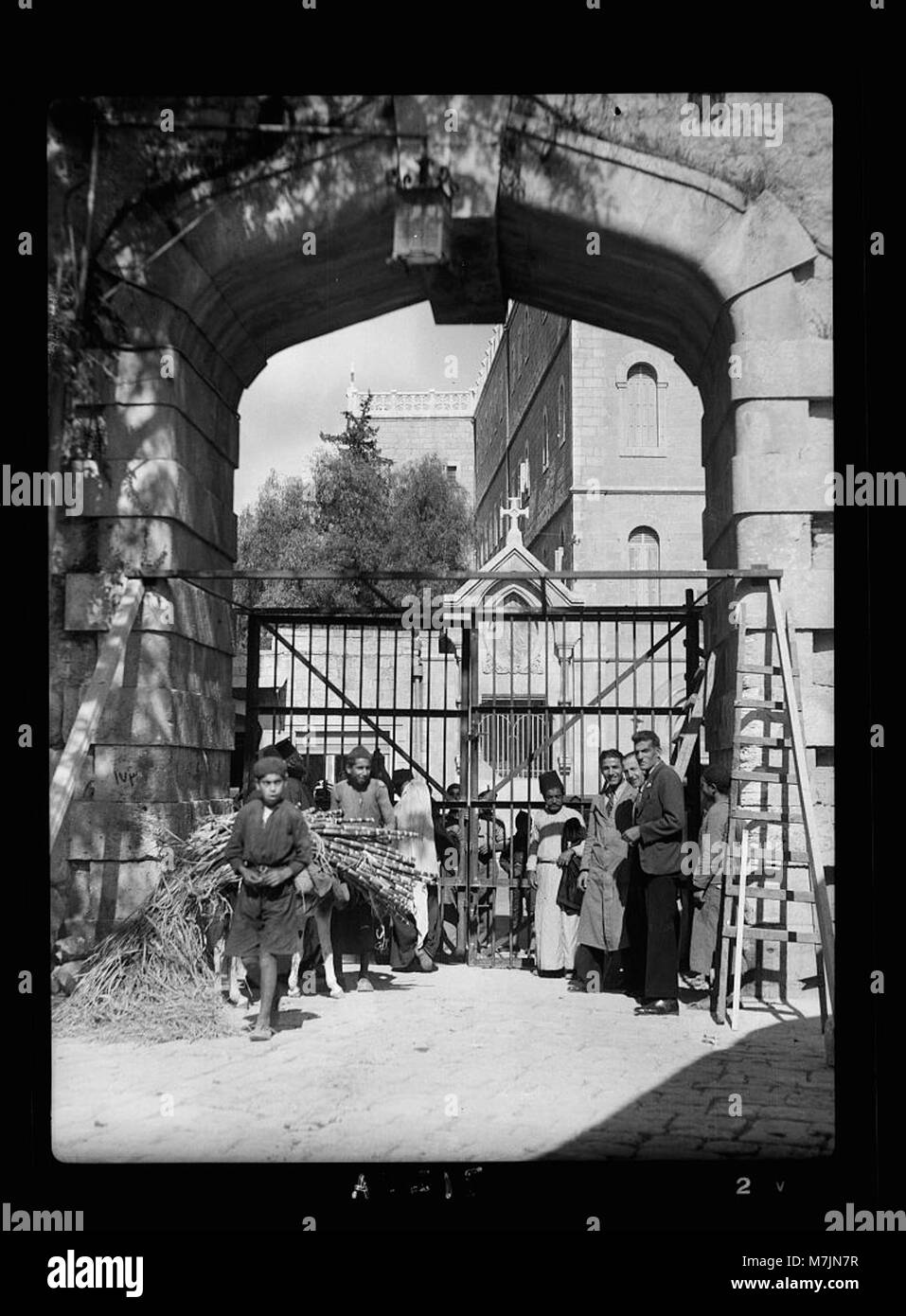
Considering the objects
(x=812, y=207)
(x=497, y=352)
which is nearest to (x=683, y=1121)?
(x=812, y=207)

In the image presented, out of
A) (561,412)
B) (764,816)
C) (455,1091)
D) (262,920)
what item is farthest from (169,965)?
(561,412)

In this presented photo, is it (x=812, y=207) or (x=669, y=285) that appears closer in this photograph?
(x=812, y=207)

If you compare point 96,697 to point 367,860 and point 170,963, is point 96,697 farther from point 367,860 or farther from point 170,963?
point 367,860

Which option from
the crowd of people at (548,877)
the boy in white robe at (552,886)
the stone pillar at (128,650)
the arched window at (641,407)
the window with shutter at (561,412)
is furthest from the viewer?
the window with shutter at (561,412)

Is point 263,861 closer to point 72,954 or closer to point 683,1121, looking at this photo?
point 72,954

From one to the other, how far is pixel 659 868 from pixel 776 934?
45.7 inches

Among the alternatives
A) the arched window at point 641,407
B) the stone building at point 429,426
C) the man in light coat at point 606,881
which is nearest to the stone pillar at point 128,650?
the man in light coat at point 606,881

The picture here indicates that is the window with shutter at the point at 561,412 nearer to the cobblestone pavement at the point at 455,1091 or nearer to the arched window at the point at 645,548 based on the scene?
the arched window at the point at 645,548

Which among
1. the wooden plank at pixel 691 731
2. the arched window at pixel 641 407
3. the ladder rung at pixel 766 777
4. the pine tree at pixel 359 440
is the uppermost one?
the arched window at pixel 641 407

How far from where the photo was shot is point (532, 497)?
1555 inches

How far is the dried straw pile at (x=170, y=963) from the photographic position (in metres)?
7.24

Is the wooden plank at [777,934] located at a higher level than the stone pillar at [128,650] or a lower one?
lower

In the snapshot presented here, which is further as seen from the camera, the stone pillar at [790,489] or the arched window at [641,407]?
the arched window at [641,407]

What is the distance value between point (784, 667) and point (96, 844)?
4.19 m
